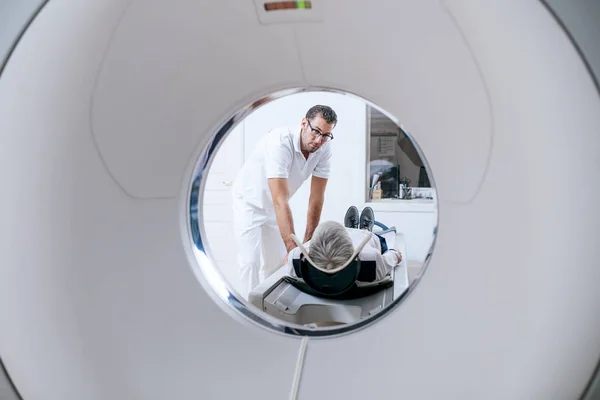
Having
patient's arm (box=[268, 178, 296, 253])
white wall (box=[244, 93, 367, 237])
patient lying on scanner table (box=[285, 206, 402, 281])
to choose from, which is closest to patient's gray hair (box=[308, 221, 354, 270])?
patient lying on scanner table (box=[285, 206, 402, 281])

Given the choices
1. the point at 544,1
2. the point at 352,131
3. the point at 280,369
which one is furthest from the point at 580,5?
the point at 352,131

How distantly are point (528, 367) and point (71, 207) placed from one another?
0.58 metres

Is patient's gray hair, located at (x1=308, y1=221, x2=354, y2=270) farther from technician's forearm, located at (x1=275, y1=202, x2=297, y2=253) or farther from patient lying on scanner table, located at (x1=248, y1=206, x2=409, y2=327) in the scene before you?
technician's forearm, located at (x1=275, y1=202, x2=297, y2=253)

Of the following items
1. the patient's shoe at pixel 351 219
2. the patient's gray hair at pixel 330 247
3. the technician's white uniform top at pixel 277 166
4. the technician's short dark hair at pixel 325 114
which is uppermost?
the technician's short dark hair at pixel 325 114

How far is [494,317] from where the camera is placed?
583 mm

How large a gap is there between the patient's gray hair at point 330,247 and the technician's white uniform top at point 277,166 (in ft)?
2.00

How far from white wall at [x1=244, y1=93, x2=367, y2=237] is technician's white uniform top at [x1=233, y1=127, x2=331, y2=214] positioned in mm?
595

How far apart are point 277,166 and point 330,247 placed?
2.25 feet

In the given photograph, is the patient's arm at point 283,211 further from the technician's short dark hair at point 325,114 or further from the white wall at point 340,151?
the white wall at point 340,151

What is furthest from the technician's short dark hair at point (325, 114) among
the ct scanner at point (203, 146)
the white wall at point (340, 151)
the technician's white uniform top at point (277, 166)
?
the ct scanner at point (203, 146)

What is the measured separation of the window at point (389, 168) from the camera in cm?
330

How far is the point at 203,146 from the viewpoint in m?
0.68

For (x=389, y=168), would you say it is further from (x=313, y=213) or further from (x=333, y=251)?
(x=333, y=251)

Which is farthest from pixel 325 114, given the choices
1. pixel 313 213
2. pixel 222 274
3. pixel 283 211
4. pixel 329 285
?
pixel 222 274
